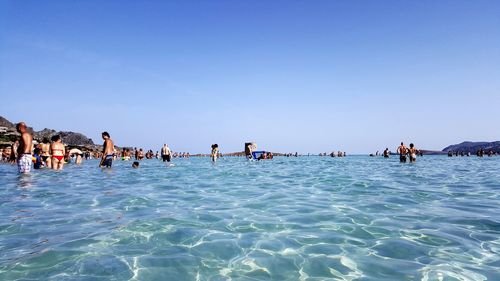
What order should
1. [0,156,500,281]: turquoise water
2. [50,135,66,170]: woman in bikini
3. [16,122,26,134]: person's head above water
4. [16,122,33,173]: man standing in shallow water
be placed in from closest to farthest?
[0,156,500,281]: turquoise water → [16,122,26,134]: person's head above water → [16,122,33,173]: man standing in shallow water → [50,135,66,170]: woman in bikini

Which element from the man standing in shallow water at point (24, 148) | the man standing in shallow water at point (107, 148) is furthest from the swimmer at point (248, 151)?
the man standing in shallow water at point (24, 148)

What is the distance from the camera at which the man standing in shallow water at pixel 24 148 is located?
1297cm

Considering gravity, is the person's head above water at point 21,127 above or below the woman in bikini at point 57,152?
above

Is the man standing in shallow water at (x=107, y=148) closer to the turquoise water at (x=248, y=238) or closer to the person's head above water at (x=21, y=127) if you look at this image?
the person's head above water at (x=21, y=127)

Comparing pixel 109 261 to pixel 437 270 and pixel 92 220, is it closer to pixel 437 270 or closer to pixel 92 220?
pixel 92 220

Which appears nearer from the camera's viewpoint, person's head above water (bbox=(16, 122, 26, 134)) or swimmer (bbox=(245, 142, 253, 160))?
person's head above water (bbox=(16, 122, 26, 134))

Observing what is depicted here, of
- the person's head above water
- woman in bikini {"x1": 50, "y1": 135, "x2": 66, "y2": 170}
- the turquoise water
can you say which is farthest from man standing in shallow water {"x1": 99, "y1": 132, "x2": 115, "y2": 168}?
the turquoise water

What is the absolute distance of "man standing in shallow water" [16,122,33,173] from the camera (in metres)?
13.0

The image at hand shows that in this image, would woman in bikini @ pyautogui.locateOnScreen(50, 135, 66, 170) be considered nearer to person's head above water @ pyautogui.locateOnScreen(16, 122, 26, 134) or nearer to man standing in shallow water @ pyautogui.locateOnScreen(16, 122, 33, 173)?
man standing in shallow water @ pyautogui.locateOnScreen(16, 122, 33, 173)

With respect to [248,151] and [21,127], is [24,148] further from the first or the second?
[248,151]

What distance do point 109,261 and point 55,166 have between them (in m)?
17.0

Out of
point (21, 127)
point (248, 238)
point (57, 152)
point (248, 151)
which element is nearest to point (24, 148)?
point (21, 127)

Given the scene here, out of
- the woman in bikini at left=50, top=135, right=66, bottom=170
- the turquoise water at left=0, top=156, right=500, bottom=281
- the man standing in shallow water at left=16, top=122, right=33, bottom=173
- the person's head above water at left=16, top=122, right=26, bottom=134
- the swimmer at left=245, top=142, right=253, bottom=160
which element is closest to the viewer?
the turquoise water at left=0, top=156, right=500, bottom=281

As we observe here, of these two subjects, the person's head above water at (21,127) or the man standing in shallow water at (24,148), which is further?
the man standing in shallow water at (24,148)
